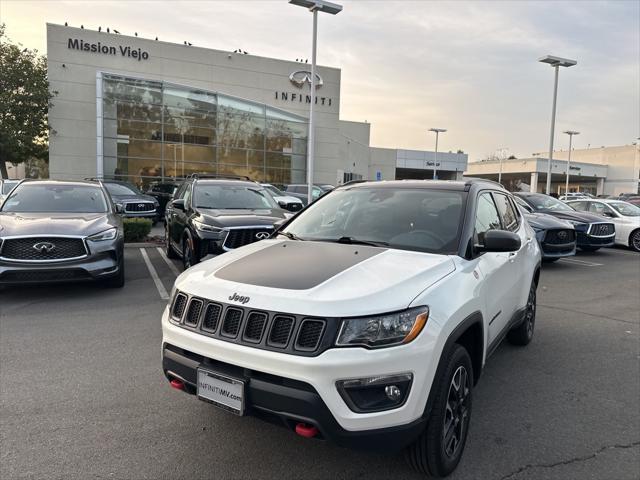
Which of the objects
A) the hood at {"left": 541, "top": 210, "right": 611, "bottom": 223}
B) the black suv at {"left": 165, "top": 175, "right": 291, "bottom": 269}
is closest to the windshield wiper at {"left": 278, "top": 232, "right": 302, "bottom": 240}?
the black suv at {"left": 165, "top": 175, "right": 291, "bottom": 269}

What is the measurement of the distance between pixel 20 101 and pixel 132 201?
17.0m

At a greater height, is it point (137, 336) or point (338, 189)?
point (338, 189)

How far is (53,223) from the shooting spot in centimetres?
658

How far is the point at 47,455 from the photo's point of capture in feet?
9.46

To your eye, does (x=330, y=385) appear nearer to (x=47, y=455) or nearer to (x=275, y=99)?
(x=47, y=455)

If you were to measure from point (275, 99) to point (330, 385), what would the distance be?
1265 inches

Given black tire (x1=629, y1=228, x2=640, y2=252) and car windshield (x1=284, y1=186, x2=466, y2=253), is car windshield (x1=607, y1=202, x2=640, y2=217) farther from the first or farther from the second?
car windshield (x1=284, y1=186, x2=466, y2=253)

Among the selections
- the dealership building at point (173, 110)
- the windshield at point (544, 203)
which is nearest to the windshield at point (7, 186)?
the windshield at point (544, 203)

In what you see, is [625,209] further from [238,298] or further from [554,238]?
[238,298]

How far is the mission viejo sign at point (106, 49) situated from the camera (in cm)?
2681

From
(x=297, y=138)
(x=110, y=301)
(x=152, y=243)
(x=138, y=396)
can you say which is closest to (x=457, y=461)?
(x=138, y=396)

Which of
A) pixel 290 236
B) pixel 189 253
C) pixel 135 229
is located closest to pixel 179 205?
pixel 189 253

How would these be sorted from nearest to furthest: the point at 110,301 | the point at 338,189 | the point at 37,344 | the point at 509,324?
the point at 509,324 → the point at 338,189 → the point at 37,344 → the point at 110,301

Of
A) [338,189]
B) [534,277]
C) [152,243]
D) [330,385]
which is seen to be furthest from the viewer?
[152,243]
